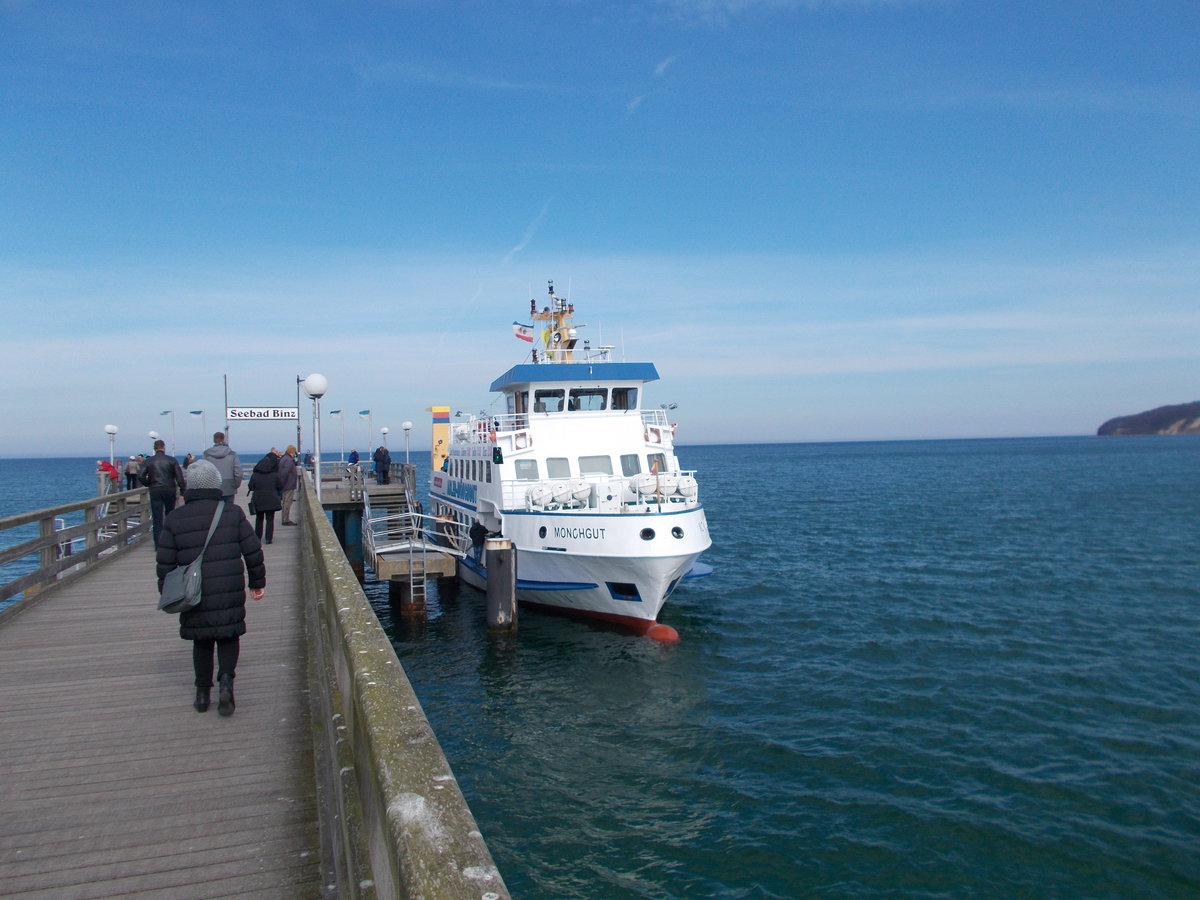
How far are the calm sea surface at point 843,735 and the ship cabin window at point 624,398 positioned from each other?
587cm

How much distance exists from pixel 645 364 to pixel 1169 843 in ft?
51.3

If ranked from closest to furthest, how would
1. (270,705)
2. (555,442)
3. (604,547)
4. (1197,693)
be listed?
(270,705) < (1197,693) < (604,547) < (555,442)

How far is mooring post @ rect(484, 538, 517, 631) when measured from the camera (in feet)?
61.6

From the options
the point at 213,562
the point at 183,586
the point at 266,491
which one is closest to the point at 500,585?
the point at 266,491

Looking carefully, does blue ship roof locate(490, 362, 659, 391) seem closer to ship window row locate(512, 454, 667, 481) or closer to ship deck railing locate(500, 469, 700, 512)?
ship window row locate(512, 454, 667, 481)

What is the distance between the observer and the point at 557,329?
2594 centimetres

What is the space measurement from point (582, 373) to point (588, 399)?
0.94m

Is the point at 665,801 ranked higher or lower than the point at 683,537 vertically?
lower

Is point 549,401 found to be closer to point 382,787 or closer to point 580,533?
point 580,533

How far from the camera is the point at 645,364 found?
870 inches

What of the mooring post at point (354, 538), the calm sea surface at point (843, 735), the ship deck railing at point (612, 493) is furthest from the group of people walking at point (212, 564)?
the mooring post at point (354, 538)

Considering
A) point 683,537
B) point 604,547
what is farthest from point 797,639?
point 604,547

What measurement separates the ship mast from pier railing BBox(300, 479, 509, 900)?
20949 mm

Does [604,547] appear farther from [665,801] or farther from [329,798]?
[329,798]
